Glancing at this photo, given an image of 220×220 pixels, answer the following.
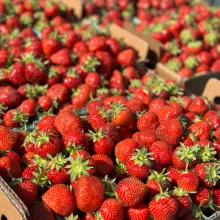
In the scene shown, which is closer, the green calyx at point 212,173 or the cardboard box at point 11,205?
the cardboard box at point 11,205

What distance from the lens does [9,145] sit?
1.78 meters

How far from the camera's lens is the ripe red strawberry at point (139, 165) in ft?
5.41

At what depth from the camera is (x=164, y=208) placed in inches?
59.4

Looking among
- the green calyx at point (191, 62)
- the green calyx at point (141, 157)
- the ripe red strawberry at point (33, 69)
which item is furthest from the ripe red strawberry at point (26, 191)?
the green calyx at point (191, 62)

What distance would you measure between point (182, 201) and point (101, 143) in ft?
1.56

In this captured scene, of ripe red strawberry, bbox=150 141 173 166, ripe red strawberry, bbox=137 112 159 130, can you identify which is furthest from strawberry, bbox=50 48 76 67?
ripe red strawberry, bbox=150 141 173 166

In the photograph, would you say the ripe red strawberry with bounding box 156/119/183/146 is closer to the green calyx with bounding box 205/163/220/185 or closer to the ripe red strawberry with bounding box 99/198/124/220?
the green calyx with bounding box 205/163/220/185

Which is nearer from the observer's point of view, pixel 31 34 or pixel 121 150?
pixel 121 150

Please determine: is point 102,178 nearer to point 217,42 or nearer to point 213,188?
point 213,188

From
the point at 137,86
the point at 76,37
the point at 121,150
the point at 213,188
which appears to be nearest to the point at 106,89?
the point at 137,86

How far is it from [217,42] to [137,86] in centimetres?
132

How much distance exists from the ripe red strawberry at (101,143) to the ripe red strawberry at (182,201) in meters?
0.39

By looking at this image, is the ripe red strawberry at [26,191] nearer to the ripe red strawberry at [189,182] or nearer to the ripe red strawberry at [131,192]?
the ripe red strawberry at [131,192]

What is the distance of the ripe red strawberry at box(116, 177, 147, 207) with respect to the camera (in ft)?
4.98
